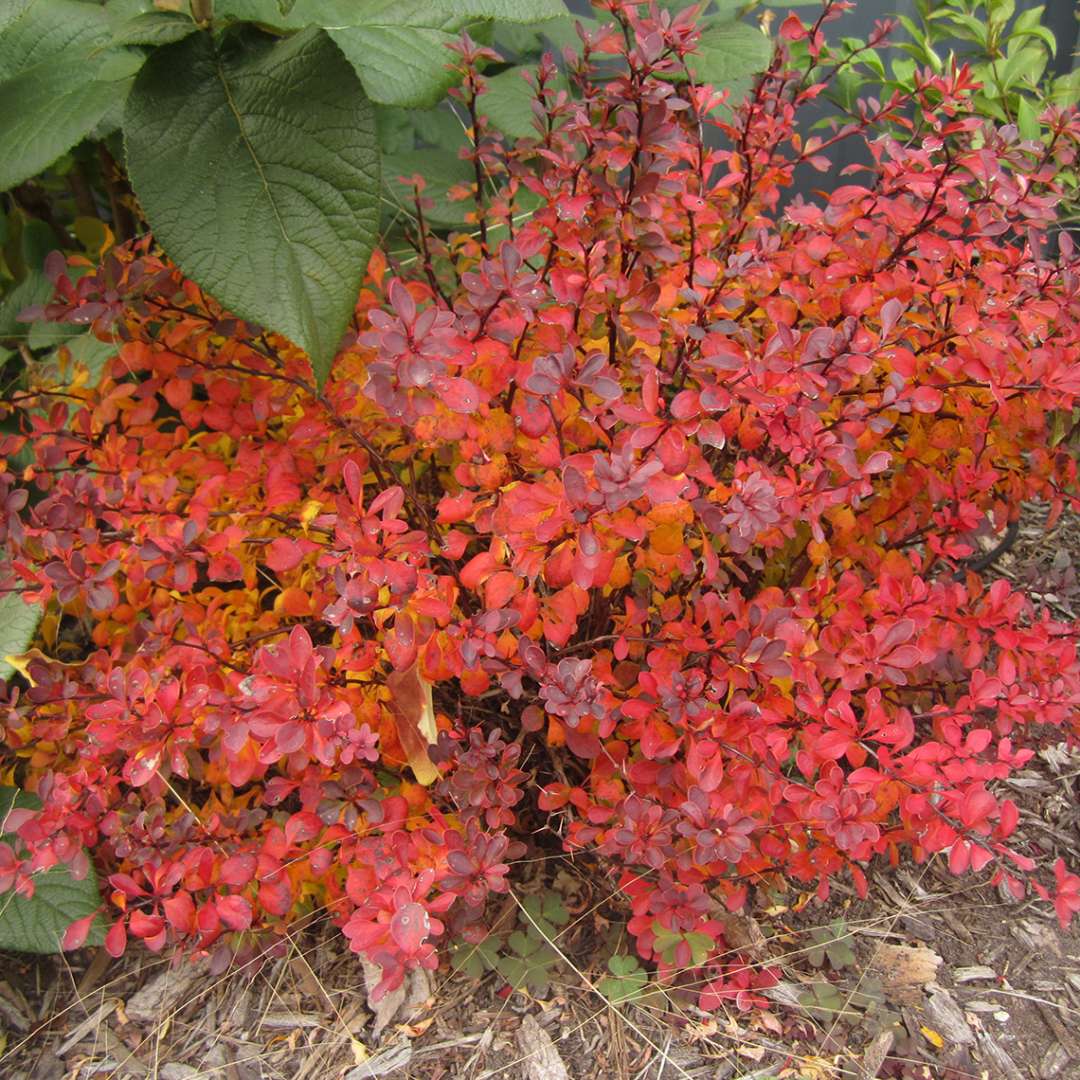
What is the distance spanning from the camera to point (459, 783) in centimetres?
116

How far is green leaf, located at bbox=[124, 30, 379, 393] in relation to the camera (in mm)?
1151

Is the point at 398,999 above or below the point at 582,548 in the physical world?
below

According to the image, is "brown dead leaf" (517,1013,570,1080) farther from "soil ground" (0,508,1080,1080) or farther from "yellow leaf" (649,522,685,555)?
→ "yellow leaf" (649,522,685,555)

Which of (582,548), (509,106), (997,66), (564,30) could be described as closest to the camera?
(582,548)

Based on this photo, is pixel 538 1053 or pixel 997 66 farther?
pixel 997 66

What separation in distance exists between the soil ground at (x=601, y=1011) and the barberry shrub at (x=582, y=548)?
0.25 feet

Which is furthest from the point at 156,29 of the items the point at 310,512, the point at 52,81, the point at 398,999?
the point at 398,999

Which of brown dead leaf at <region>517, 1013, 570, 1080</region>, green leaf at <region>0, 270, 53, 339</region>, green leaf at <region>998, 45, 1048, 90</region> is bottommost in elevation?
brown dead leaf at <region>517, 1013, 570, 1080</region>

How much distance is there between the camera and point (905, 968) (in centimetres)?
137

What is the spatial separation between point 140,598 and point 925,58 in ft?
5.91

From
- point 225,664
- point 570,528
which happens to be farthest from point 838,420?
point 225,664

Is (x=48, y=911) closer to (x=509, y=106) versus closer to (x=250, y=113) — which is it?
(x=250, y=113)

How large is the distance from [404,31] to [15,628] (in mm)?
912

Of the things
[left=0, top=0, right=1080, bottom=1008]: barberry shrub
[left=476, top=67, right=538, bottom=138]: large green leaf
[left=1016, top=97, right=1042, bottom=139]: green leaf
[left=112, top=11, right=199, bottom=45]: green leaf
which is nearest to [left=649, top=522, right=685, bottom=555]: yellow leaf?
[left=0, top=0, right=1080, bottom=1008]: barberry shrub
